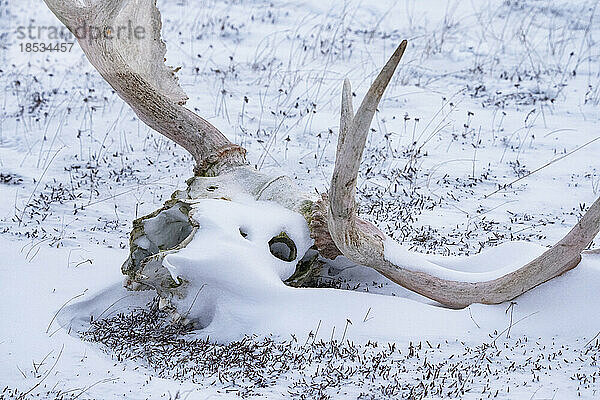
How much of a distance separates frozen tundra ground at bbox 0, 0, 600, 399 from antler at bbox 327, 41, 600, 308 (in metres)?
0.14

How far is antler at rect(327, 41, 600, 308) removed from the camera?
4133 mm

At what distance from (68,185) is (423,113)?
450cm

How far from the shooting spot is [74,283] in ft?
16.7

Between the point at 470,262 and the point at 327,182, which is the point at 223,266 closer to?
the point at 470,262

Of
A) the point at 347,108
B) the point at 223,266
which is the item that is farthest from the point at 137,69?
the point at 347,108

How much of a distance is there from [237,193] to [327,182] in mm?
2554

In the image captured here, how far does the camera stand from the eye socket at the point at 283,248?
4.75 meters

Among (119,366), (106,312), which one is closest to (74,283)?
(106,312)

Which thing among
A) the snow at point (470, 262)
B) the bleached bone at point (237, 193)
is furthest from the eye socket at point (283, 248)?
the snow at point (470, 262)

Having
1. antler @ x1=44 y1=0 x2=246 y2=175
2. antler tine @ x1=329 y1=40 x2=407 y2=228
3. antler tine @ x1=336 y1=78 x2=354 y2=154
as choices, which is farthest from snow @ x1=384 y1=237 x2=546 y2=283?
antler @ x1=44 y1=0 x2=246 y2=175

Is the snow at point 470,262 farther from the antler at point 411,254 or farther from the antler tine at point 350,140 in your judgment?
the antler tine at point 350,140

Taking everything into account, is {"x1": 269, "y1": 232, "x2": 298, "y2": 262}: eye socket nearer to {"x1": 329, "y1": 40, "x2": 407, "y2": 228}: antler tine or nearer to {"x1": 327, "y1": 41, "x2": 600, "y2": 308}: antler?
{"x1": 327, "y1": 41, "x2": 600, "y2": 308}: antler

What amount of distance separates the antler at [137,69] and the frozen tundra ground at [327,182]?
108cm

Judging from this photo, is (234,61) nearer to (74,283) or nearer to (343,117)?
(74,283)
